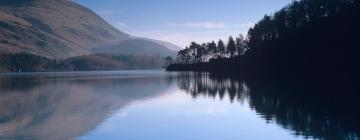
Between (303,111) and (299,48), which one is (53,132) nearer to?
(303,111)

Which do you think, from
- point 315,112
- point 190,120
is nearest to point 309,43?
point 315,112

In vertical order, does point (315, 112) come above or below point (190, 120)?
above

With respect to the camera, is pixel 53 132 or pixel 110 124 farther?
pixel 110 124

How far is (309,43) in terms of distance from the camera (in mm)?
78812

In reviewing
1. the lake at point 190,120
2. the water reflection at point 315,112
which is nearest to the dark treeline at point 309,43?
the water reflection at point 315,112

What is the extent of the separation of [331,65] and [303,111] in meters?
40.1

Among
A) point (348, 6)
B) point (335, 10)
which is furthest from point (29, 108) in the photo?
point (335, 10)

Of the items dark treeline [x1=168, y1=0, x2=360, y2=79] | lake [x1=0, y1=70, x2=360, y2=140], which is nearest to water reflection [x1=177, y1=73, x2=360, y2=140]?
lake [x1=0, y1=70, x2=360, y2=140]

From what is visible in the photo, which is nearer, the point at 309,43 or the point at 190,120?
the point at 190,120

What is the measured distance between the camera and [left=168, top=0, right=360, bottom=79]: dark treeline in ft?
214

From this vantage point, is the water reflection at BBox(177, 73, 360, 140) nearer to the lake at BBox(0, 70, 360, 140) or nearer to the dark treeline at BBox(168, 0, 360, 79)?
the lake at BBox(0, 70, 360, 140)

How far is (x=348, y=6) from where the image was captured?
79375mm

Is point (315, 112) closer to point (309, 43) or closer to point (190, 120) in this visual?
point (190, 120)

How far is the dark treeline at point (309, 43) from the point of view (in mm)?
65375
